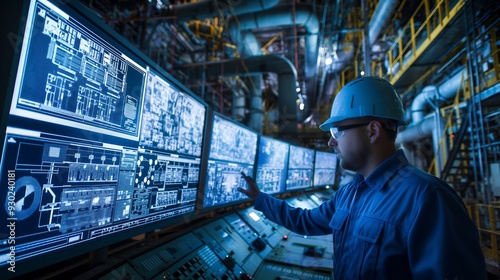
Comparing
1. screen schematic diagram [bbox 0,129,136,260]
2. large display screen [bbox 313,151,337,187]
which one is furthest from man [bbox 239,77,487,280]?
large display screen [bbox 313,151,337,187]

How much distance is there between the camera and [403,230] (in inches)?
39.8

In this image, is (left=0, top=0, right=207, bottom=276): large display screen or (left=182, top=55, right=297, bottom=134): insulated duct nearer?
(left=0, top=0, right=207, bottom=276): large display screen

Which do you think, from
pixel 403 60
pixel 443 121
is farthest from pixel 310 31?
pixel 443 121

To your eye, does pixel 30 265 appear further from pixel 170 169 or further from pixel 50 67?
pixel 170 169

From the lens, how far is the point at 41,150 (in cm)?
85

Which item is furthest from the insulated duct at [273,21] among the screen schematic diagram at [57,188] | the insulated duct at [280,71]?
the screen schematic diagram at [57,188]

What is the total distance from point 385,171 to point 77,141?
1.49m

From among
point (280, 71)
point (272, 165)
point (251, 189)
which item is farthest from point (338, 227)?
point (280, 71)

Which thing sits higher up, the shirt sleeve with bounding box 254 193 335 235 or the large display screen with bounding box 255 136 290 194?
the large display screen with bounding box 255 136 290 194

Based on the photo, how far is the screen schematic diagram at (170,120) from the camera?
1.39 metres

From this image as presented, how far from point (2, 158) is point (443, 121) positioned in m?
7.83

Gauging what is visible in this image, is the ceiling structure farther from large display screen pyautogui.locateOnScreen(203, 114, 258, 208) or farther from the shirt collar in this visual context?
the shirt collar

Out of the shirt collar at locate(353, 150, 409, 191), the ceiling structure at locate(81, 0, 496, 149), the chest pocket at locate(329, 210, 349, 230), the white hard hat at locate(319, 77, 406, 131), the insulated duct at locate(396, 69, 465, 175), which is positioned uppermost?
the ceiling structure at locate(81, 0, 496, 149)

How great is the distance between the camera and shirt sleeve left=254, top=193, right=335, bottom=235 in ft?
5.95
